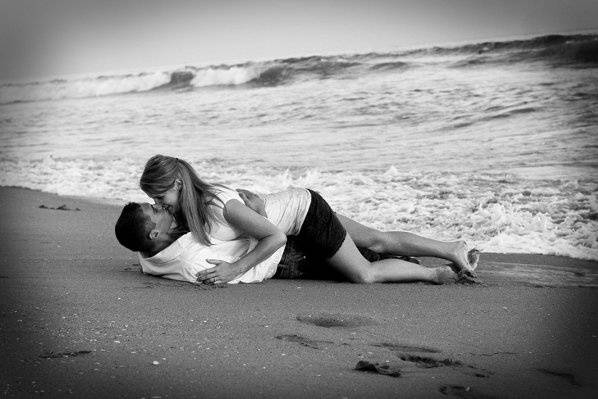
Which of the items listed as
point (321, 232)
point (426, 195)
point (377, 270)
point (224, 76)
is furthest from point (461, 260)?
point (224, 76)

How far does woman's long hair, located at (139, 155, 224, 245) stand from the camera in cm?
215

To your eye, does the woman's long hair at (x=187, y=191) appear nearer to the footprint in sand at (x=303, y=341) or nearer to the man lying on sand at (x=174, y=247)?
the man lying on sand at (x=174, y=247)

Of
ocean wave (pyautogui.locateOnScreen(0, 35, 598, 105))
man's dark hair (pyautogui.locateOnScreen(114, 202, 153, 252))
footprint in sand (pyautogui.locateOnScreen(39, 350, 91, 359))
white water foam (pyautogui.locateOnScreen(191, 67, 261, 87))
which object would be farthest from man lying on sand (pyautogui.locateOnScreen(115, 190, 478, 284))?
white water foam (pyautogui.locateOnScreen(191, 67, 261, 87))

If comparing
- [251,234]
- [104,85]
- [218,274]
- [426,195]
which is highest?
[104,85]

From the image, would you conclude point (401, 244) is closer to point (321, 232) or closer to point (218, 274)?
point (321, 232)

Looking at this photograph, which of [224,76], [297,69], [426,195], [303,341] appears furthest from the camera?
[224,76]

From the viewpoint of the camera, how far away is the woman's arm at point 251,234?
2154mm

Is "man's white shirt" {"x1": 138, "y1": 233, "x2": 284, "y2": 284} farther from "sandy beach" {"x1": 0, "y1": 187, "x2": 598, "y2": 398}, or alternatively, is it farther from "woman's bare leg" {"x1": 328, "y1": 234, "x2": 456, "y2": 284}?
"woman's bare leg" {"x1": 328, "y1": 234, "x2": 456, "y2": 284}

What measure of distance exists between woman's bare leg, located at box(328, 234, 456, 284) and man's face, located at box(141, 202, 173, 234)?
1.61 feet

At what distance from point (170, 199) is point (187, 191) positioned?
0.06m

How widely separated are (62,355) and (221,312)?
481mm

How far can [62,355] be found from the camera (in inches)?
57.8

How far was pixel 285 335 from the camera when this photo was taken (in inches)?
66.9

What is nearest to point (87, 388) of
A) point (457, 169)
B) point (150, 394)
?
point (150, 394)
